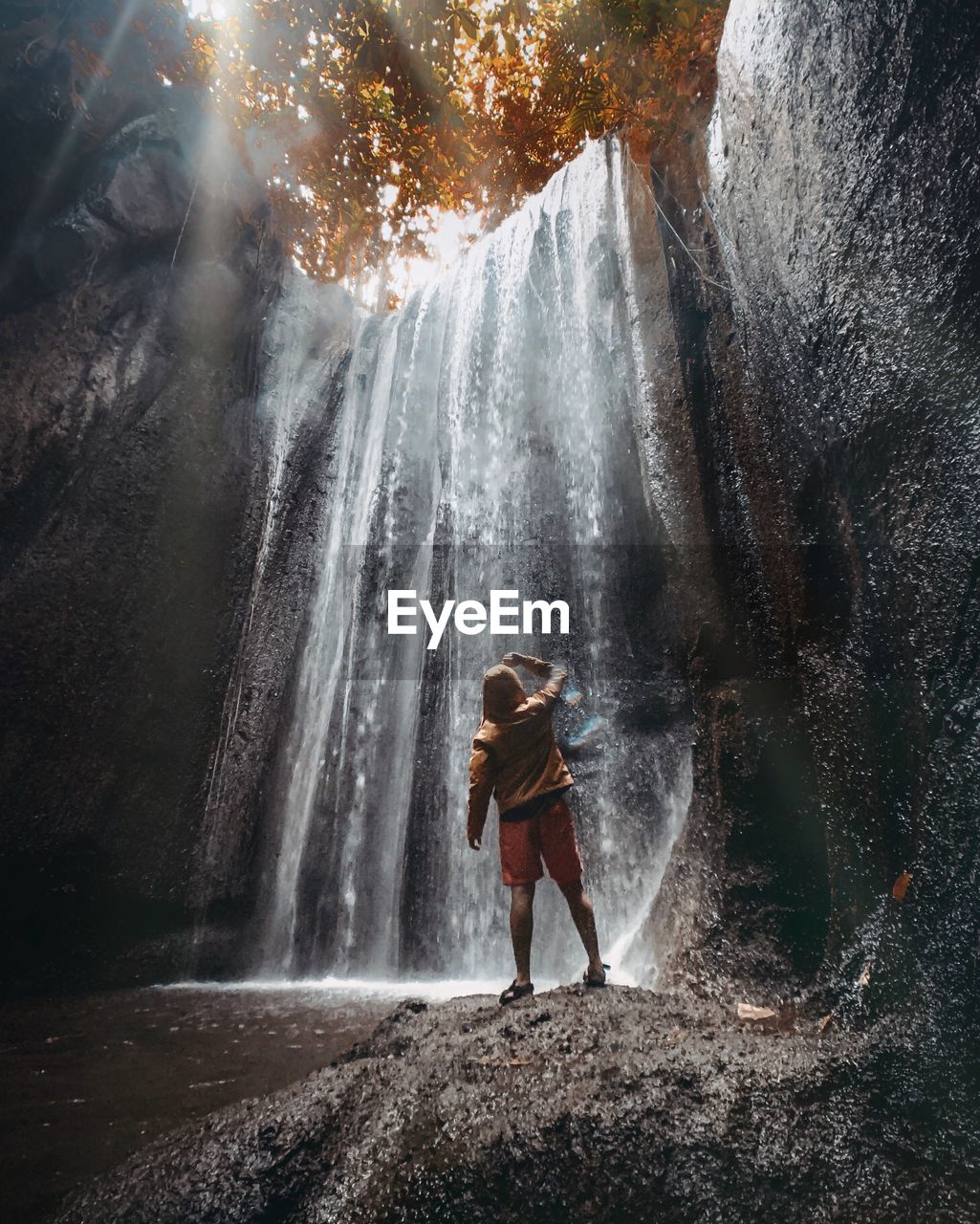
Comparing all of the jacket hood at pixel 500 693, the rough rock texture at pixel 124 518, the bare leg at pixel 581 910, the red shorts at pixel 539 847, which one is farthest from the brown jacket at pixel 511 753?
the rough rock texture at pixel 124 518

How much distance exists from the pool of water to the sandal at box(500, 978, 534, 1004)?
40.3 inches

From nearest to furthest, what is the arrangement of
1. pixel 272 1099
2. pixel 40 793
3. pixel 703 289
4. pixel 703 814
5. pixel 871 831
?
pixel 272 1099
pixel 871 831
pixel 703 814
pixel 703 289
pixel 40 793

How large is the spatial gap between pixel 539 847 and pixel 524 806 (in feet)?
0.82

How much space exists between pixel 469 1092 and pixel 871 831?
1951mm

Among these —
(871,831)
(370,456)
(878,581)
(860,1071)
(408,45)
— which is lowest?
(860,1071)

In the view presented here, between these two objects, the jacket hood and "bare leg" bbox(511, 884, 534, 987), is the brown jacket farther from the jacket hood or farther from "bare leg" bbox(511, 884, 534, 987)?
"bare leg" bbox(511, 884, 534, 987)

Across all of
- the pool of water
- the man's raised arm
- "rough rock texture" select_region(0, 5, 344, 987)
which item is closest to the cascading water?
"rough rock texture" select_region(0, 5, 344, 987)

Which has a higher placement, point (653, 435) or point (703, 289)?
point (703, 289)

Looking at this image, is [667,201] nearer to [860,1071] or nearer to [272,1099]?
[860,1071]

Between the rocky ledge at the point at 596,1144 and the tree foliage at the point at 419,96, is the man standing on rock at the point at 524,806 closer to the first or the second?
the rocky ledge at the point at 596,1144

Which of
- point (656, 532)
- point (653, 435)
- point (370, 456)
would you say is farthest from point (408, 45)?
point (656, 532)

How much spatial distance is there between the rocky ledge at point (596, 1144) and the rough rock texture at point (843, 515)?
432 mm

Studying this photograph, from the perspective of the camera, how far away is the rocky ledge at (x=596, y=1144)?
6.15 ft

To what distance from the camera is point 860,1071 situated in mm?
2166
